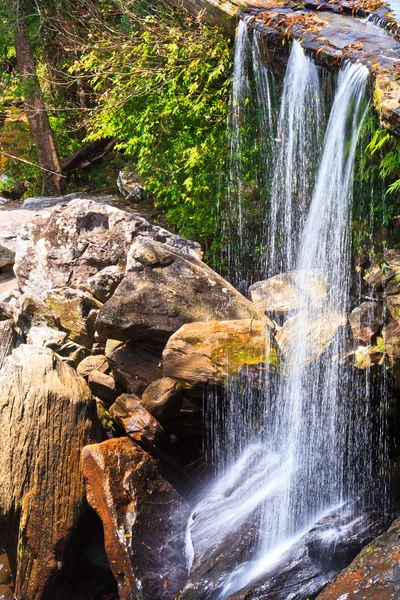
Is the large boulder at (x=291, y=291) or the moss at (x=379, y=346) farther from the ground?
the large boulder at (x=291, y=291)

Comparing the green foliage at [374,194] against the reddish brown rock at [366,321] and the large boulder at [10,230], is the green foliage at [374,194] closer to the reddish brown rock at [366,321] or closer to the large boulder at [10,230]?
the reddish brown rock at [366,321]

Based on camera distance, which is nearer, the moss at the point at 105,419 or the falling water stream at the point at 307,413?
the falling water stream at the point at 307,413

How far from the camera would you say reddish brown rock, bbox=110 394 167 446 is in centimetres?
702

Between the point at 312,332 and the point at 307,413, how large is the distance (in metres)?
0.97

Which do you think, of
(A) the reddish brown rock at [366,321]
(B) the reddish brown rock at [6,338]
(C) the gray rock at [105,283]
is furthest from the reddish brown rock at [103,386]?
(A) the reddish brown rock at [366,321]

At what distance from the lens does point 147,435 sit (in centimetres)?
702

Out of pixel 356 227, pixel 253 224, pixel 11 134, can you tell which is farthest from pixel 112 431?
pixel 11 134

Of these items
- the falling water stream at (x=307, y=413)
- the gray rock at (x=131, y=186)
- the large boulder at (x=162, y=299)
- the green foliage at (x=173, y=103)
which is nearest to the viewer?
the falling water stream at (x=307, y=413)

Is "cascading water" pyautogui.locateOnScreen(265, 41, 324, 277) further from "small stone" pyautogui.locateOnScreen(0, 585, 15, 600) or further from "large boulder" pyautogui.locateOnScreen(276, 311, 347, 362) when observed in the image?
"small stone" pyautogui.locateOnScreen(0, 585, 15, 600)

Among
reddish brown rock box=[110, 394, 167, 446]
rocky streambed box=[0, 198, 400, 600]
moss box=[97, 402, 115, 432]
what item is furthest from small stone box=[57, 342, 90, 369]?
reddish brown rock box=[110, 394, 167, 446]

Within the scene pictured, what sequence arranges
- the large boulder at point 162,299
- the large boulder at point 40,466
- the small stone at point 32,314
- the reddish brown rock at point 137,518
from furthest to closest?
1. the small stone at point 32,314
2. the large boulder at point 162,299
3. the large boulder at point 40,466
4. the reddish brown rock at point 137,518

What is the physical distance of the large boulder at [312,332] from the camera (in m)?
7.05

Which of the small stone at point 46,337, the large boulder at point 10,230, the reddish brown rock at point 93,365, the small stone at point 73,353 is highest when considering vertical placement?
the large boulder at point 10,230

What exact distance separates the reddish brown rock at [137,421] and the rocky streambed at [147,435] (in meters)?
0.02
